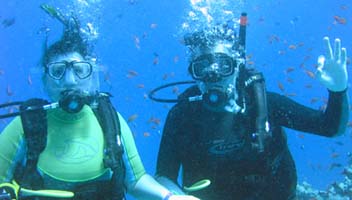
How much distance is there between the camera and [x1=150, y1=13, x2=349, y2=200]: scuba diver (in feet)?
11.7

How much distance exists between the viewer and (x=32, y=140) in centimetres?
313

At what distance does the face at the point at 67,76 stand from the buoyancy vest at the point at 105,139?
142 millimetres

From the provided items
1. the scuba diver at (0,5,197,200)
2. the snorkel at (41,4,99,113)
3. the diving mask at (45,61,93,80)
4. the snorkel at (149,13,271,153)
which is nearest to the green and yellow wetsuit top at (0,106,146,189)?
the scuba diver at (0,5,197,200)

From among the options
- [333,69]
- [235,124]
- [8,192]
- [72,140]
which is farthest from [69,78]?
[333,69]

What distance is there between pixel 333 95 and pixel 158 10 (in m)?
28.0

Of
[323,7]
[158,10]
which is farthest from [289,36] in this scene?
[158,10]

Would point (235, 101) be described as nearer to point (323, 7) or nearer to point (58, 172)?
point (58, 172)

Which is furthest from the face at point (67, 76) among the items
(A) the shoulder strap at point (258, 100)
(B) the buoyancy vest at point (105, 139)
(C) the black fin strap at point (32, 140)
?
(A) the shoulder strap at point (258, 100)

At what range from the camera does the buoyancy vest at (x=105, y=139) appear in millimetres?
3104

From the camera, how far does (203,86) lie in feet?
12.4

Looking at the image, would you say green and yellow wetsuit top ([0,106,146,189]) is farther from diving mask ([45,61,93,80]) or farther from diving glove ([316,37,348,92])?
diving glove ([316,37,348,92])

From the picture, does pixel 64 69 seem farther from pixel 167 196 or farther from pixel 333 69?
pixel 333 69

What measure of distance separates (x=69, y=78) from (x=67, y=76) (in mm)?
27

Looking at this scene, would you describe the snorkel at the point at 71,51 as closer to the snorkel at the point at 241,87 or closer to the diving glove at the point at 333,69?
the snorkel at the point at 241,87
